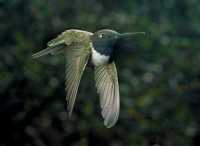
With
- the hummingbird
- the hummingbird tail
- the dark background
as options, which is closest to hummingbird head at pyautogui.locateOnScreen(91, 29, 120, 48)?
the hummingbird

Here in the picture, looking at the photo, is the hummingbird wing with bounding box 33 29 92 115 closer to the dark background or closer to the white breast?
the white breast

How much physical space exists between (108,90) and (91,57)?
211 mm

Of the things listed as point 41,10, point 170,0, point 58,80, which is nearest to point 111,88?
point 58,80

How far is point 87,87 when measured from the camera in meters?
5.62

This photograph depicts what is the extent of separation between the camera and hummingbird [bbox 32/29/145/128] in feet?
7.97

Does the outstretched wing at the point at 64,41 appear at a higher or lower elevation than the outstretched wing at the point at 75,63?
higher

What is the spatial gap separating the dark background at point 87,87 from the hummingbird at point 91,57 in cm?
260

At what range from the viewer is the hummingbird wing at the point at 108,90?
260cm

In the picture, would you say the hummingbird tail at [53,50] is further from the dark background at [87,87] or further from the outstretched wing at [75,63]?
the dark background at [87,87]

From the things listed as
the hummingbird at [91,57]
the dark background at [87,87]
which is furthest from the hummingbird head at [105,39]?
the dark background at [87,87]

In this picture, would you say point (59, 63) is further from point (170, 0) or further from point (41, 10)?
point (170, 0)

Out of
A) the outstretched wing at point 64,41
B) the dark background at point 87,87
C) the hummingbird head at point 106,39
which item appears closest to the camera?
the hummingbird head at point 106,39

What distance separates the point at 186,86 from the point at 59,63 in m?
1.29

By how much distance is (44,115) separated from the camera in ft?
18.4
